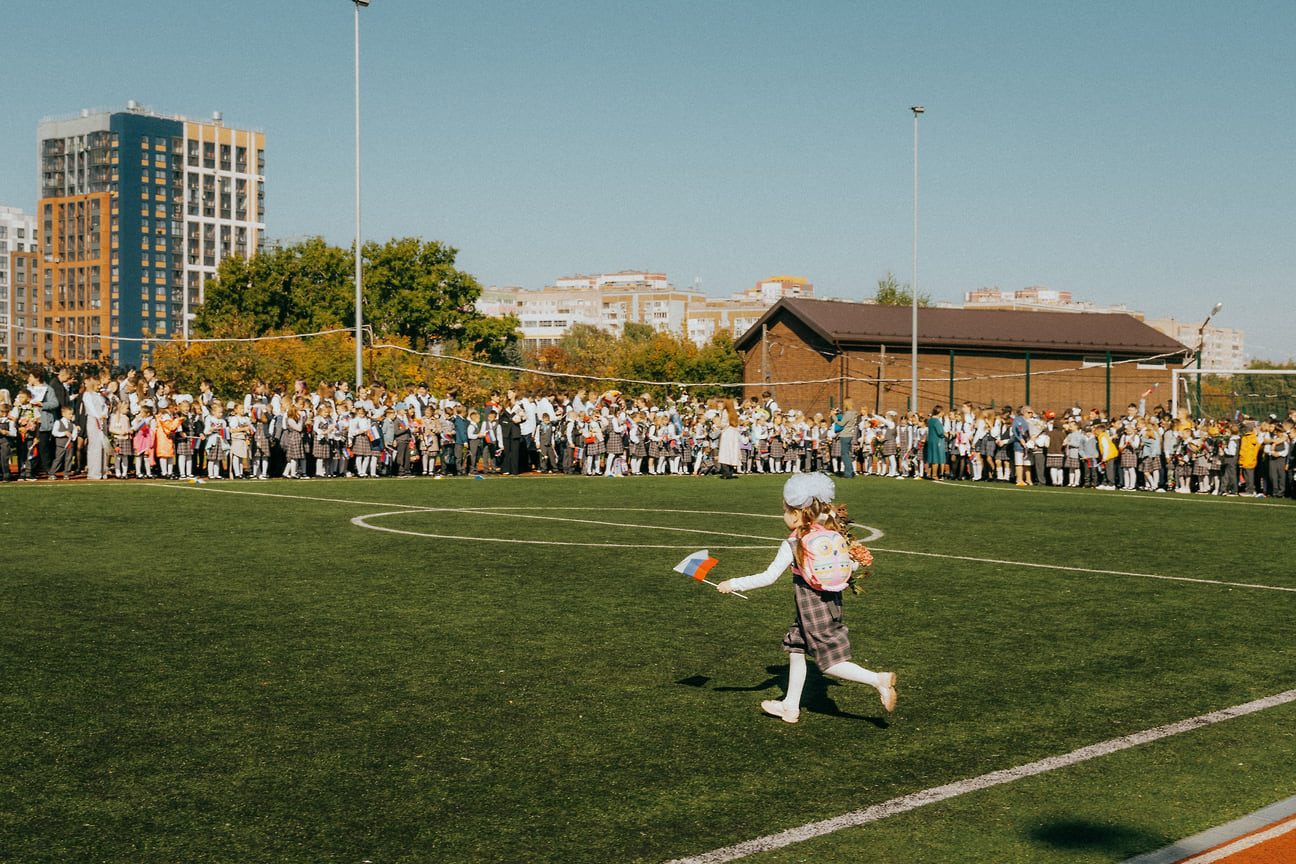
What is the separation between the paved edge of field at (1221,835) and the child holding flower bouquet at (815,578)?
187 centimetres

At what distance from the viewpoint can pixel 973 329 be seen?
5816cm

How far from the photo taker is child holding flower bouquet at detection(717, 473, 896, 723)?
247 inches

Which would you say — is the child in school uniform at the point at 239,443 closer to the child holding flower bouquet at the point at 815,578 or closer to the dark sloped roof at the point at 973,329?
the child holding flower bouquet at the point at 815,578

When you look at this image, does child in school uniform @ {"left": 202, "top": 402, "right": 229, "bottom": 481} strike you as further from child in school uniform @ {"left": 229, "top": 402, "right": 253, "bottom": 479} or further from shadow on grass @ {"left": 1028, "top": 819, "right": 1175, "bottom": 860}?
shadow on grass @ {"left": 1028, "top": 819, "right": 1175, "bottom": 860}

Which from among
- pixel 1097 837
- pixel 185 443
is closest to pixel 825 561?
pixel 1097 837

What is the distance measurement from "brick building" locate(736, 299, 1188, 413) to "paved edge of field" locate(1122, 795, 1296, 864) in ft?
148

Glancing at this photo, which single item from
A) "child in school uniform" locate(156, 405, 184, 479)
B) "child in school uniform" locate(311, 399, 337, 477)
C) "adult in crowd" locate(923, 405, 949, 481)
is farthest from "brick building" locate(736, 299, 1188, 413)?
"child in school uniform" locate(156, 405, 184, 479)

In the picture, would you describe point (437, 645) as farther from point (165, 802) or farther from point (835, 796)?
point (835, 796)

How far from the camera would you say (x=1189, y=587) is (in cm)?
1106

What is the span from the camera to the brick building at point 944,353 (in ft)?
170

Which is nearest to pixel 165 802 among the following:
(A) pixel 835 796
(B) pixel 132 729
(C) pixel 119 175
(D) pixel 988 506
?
(B) pixel 132 729

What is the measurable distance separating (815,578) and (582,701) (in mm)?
1504

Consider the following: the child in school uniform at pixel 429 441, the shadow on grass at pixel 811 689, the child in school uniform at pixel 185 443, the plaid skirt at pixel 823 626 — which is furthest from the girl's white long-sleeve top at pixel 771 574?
the child in school uniform at pixel 429 441

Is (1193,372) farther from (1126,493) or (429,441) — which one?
(429,441)
